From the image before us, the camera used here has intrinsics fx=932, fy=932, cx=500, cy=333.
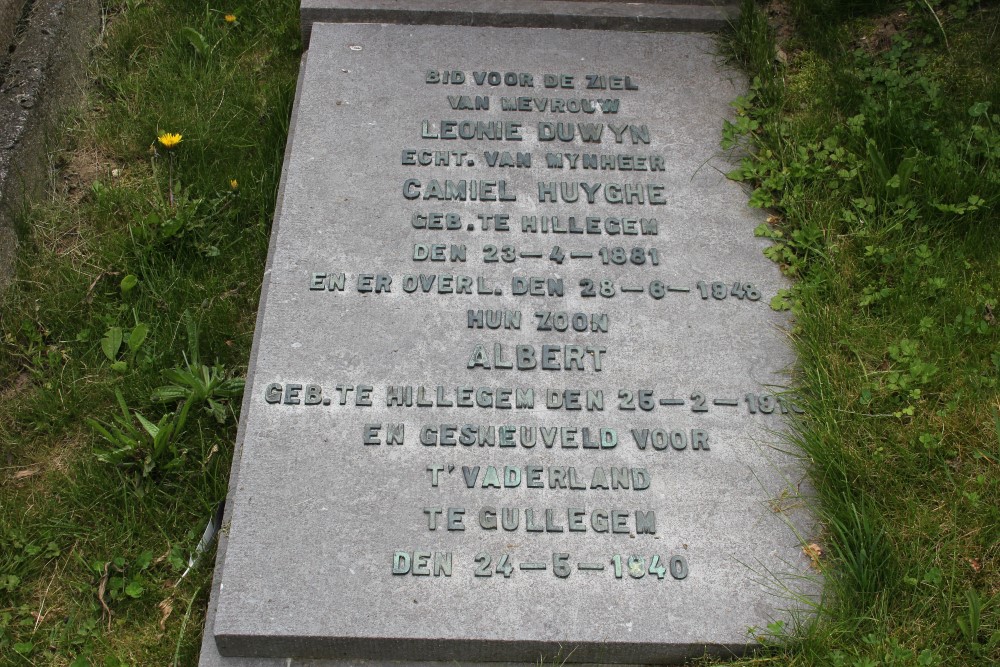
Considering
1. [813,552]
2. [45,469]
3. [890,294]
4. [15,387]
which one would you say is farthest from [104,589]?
[890,294]

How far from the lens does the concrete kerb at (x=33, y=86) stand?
3621 mm

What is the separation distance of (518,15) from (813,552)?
92.8 inches

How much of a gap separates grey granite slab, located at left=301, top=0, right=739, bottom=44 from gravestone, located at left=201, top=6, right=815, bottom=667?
98mm

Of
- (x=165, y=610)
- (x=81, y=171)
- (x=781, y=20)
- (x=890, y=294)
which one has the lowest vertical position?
(x=165, y=610)

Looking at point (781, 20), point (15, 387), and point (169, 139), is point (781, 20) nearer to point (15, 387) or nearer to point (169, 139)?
point (169, 139)

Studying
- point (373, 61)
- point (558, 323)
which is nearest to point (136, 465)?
point (558, 323)

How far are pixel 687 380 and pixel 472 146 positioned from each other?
3.89 feet

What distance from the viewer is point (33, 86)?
3877mm

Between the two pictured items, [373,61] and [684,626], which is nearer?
[684,626]

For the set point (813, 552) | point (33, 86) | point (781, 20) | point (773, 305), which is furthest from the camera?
point (781, 20)

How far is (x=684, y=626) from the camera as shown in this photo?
2.50 meters

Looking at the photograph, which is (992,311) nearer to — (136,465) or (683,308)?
(683,308)

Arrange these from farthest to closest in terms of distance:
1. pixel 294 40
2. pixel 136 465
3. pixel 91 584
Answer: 1. pixel 294 40
2. pixel 136 465
3. pixel 91 584

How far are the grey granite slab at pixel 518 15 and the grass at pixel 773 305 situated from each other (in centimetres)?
22
